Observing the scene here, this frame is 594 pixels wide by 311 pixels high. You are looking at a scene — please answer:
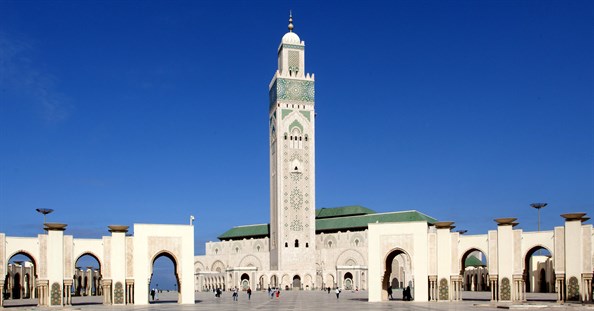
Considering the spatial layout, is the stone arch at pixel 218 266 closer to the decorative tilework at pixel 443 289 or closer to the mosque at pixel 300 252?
the mosque at pixel 300 252

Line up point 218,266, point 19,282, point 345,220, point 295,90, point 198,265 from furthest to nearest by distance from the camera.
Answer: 1. point 198,265
2. point 218,266
3. point 345,220
4. point 295,90
5. point 19,282

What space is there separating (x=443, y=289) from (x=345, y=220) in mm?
39459

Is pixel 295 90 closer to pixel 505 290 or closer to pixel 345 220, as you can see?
pixel 345 220

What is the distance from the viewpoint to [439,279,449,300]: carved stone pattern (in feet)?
104

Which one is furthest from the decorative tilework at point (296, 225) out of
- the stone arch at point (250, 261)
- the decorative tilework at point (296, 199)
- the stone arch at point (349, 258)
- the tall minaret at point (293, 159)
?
the stone arch at point (250, 261)

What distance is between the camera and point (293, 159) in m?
66.9

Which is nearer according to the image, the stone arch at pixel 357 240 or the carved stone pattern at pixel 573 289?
the carved stone pattern at pixel 573 289

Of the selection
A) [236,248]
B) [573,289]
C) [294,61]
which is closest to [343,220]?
[236,248]

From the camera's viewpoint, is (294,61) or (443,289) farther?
(294,61)

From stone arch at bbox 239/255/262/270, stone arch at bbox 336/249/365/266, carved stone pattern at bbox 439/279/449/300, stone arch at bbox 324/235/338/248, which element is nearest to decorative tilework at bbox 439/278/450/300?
carved stone pattern at bbox 439/279/449/300

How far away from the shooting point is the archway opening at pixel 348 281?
205 ft

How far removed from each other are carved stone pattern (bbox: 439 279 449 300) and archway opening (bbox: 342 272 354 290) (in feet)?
101

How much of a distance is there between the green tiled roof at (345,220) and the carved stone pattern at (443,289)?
111ft

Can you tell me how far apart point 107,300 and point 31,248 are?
3.83 m
